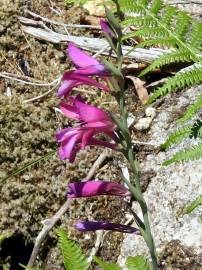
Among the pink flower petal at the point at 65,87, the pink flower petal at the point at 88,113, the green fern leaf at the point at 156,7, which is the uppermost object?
the pink flower petal at the point at 65,87

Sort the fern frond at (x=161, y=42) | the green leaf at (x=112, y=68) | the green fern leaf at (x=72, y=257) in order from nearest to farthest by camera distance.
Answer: the green leaf at (x=112, y=68), the green fern leaf at (x=72, y=257), the fern frond at (x=161, y=42)

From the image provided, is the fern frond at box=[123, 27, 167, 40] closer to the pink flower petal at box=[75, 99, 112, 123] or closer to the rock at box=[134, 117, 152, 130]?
the pink flower petal at box=[75, 99, 112, 123]

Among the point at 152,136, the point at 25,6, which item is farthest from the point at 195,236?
the point at 25,6

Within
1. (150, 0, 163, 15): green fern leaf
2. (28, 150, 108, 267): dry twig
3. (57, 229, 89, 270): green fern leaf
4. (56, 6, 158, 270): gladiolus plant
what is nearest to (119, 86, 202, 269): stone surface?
(28, 150, 108, 267): dry twig

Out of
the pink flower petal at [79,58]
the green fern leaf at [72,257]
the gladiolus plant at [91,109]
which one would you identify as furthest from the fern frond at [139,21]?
the green fern leaf at [72,257]

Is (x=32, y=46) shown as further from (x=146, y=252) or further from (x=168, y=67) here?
(x=146, y=252)

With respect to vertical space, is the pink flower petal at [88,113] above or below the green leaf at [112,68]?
below

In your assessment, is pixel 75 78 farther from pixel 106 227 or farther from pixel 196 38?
pixel 196 38

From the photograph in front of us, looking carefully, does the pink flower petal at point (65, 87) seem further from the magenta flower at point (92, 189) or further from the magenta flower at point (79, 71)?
the magenta flower at point (92, 189)
